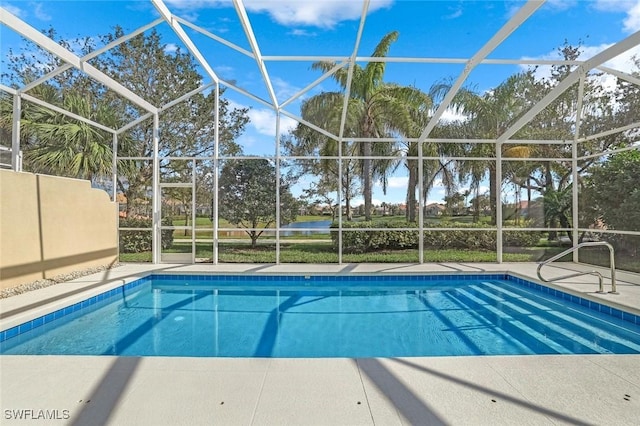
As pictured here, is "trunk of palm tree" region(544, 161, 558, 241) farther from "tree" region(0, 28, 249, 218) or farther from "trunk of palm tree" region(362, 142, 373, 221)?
"tree" region(0, 28, 249, 218)

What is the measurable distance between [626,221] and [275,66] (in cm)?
789

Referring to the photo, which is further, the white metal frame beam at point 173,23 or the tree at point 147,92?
the tree at point 147,92

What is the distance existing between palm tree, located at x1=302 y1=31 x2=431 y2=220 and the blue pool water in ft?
16.2

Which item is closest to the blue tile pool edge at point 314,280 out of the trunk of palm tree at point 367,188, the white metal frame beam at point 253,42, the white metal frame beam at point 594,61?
the trunk of palm tree at point 367,188

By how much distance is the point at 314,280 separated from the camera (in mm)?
7117

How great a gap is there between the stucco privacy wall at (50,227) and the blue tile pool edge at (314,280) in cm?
116

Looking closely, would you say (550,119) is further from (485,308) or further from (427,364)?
(427,364)

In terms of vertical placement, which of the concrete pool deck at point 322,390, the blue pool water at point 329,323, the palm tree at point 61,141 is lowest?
the blue pool water at point 329,323

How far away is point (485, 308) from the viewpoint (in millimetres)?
5473

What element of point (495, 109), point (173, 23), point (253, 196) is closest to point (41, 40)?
point (173, 23)

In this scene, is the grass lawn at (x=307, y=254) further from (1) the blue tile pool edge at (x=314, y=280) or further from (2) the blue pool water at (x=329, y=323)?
(2) the blue pool water at (x=329, y=323)

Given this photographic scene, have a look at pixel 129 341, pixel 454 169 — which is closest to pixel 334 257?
pixel 454 169

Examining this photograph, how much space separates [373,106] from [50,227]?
8269mm

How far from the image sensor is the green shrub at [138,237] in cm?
945
